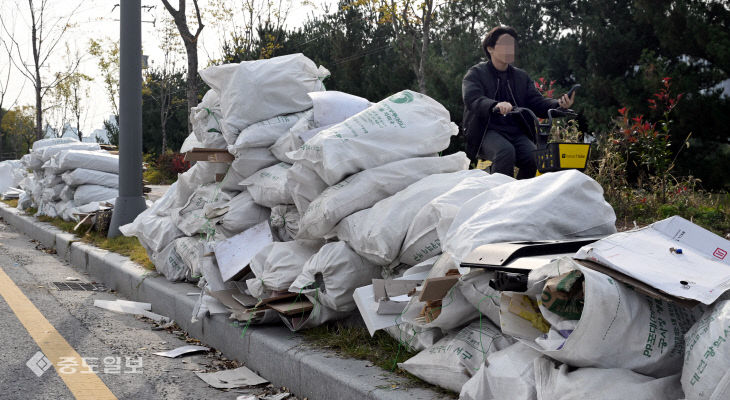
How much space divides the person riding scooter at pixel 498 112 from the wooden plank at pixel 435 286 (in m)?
2.38

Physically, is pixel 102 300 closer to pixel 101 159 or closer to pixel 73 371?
pixel 73 371

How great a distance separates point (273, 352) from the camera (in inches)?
131

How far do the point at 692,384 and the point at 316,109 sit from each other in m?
3.13

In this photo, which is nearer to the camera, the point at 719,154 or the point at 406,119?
the point at 406,119

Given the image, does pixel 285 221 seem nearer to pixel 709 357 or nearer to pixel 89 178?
pixel 709 357

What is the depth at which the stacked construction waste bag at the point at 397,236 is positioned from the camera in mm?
2000

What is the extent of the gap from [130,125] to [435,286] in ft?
20.0

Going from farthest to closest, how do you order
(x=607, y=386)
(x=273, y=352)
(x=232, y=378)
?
(x=232, y=378) → (x=273, y=352) → (x=607, y=386)

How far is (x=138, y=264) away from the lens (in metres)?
6.02

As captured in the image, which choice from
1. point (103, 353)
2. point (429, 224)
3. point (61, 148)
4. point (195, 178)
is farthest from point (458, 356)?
point (61, 148)

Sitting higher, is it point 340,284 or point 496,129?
point 496,129

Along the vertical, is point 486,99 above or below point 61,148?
above

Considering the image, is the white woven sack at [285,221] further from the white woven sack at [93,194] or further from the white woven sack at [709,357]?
the white woven sack at [93,194]

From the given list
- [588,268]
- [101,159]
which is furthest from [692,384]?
[101,159]
